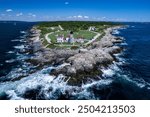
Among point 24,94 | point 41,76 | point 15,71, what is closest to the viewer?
point 24,94

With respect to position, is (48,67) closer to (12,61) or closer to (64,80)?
(64,80)

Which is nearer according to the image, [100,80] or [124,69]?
[100,80]

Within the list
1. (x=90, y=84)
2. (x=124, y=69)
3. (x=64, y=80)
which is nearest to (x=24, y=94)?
(x=64, y=80)

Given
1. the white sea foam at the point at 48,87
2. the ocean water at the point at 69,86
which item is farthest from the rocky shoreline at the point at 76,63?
the white sea foam at the point at 48,87

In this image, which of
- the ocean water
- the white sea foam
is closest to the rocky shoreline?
the ocean water

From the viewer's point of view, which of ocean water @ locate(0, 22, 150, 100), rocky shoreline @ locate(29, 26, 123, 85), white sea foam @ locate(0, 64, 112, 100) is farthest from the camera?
rocky shoreline @ locate(29, 26, 123, 85)

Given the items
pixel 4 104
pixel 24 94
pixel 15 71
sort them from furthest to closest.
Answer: pixel 15 71
pixel 24 94
pixel 4 104

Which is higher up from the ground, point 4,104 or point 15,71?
point 4,104

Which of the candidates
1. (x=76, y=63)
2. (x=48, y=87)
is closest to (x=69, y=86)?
(x=48, y=87)

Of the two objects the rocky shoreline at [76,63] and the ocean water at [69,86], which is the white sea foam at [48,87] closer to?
the ocean water at [69,86]

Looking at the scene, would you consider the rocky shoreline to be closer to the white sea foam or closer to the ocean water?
the ocean water

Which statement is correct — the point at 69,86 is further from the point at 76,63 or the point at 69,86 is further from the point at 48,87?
the point at 76,63
